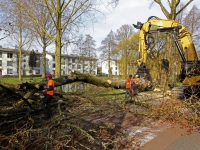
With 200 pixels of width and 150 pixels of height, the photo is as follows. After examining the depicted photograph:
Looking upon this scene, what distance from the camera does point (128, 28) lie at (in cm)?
3784

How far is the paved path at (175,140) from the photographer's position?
15.9ft

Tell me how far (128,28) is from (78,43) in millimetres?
26905

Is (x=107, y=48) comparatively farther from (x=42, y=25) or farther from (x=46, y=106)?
(x=46, y=106)

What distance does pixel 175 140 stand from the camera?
530 cm

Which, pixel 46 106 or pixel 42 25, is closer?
pixel 46 106

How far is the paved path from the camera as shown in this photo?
4844mm

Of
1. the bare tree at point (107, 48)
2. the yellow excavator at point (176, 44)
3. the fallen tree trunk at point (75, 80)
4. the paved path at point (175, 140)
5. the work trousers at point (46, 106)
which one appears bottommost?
the paved path at point (175, 140)

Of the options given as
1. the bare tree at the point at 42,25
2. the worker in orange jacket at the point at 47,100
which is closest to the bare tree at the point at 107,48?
the bare tree at the point at 42,25

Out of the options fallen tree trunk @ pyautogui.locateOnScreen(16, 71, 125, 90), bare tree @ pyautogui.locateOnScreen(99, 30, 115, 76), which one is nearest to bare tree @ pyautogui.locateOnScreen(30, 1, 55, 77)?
fallen tree trunk @ pyautogui.locateOnScreen(16, 71, 125, 90)

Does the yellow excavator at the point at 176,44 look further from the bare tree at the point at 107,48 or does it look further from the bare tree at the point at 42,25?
the bare tree at the point at 107,48

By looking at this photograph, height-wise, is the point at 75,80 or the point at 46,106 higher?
the point at 75,80

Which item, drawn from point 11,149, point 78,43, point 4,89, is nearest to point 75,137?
point 11,149

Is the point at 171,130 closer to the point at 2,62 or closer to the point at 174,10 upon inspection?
the point at 174,10

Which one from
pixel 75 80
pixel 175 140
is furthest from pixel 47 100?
pixel 175 140
